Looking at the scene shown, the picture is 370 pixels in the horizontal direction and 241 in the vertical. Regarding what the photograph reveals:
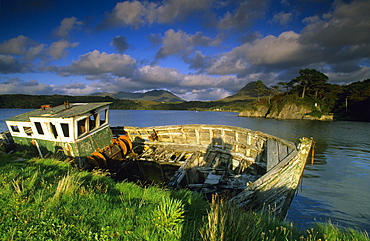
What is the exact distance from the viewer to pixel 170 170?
12.5m

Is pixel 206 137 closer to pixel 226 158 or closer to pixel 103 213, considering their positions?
pixel 226 158

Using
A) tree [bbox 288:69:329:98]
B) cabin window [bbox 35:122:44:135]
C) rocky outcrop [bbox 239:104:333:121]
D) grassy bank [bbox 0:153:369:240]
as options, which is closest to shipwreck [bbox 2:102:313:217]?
cabin window [bbox 35:122:44:135]

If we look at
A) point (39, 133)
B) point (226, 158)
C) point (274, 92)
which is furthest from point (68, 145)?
point (274, 92)

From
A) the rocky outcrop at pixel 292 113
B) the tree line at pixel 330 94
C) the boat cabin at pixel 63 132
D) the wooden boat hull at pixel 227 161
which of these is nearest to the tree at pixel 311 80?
the tree line at pixel 330 94

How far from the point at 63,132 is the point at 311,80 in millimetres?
91929

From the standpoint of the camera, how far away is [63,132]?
35.9 feet

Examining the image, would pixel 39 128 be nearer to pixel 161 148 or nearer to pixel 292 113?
pixel 161 148

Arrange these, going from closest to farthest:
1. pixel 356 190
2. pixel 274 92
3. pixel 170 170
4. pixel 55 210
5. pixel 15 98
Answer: pixel 55 210
pixel 356 190
pixel 170 170
pixel 274 92
pixel 15 98

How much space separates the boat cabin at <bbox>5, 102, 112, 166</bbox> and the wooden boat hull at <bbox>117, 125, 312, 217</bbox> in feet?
9.44

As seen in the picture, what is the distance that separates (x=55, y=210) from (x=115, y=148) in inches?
373

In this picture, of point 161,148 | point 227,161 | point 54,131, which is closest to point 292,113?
point 227,161

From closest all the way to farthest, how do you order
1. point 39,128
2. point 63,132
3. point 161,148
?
point 63,132 < point 39,128 < point 161,148

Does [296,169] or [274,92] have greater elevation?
[274,92]

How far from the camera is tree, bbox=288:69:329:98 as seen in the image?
75.4 metres
